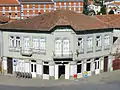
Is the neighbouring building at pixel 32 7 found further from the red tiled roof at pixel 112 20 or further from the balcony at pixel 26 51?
the balcony at pixel 26 51

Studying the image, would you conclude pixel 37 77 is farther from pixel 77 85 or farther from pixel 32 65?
pixel 77 85

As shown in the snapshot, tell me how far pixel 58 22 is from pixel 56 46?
278cm

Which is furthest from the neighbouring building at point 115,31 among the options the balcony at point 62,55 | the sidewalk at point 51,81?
the balcony at point 62,55

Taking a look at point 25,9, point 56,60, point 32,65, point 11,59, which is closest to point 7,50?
point 11,59

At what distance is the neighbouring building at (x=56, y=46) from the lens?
3634 cm

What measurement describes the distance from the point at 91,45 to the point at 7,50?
1035cm

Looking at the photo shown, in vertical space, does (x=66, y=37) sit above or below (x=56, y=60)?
above

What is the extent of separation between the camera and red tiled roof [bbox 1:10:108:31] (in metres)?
36.4

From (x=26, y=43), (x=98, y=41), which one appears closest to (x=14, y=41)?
(x=26, y=43)

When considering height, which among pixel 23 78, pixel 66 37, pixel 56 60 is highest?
pixel 66 37

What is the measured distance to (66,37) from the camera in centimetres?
3631

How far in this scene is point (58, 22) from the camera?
117 ft

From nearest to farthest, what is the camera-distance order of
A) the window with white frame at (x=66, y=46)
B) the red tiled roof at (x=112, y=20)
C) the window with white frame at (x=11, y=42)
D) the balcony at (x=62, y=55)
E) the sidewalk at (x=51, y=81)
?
the sidewalk at (x=51, y=81)
the balcony at (x=62, y=55)
the window with white frame at (x=66, y=46)
the window with white frame at (x=11, y=42)
the red tiled roof at (x=112, y=20)

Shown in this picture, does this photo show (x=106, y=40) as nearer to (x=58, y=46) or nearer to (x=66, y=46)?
(x=66, y=46)
